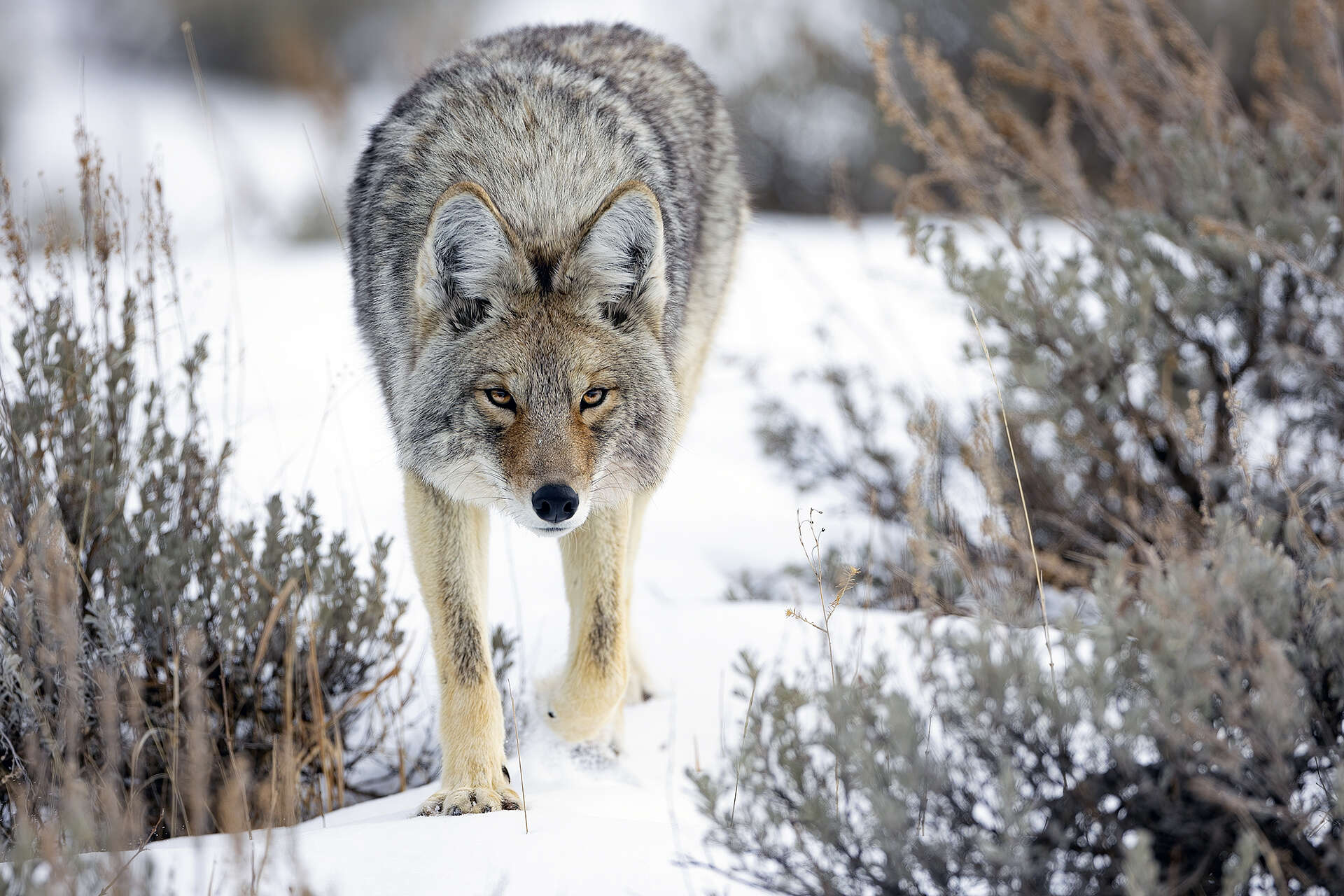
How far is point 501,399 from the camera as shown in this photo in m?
2.97

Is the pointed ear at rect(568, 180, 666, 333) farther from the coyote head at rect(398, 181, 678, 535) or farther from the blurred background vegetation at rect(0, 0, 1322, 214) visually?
the blurred background vegetation at rect(0, 0, 1322, 214)

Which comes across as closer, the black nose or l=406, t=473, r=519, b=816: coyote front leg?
the black nose

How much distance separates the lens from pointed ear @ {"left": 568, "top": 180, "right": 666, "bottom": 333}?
3.01m

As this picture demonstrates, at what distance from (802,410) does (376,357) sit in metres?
3.37

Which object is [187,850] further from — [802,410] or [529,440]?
[802,410]

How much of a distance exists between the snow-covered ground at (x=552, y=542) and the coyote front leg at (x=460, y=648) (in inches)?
5.6

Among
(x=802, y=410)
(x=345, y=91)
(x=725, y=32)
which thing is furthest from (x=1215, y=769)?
(x=345, y=91)

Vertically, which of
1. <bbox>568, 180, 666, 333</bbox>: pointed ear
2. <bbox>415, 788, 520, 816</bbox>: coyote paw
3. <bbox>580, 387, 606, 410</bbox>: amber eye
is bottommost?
<bbox>415, 788, 520, 816</bbox>: coyote paw

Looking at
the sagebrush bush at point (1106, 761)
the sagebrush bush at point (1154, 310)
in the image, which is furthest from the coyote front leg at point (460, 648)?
the sagebrush bush at point (1154, 310)

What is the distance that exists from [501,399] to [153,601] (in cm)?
126

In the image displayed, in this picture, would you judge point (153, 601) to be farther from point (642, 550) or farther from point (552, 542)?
point (642, 550)

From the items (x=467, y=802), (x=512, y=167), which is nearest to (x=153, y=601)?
(x=467, y=802)

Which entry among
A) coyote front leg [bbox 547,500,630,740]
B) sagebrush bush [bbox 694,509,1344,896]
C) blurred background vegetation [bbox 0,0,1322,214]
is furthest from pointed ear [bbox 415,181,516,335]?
blurred background vegetation [bbox 0,0,1322,214]

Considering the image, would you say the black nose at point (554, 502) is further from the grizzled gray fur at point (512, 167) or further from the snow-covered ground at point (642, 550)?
the snow-covered ground at point (642, 550)
